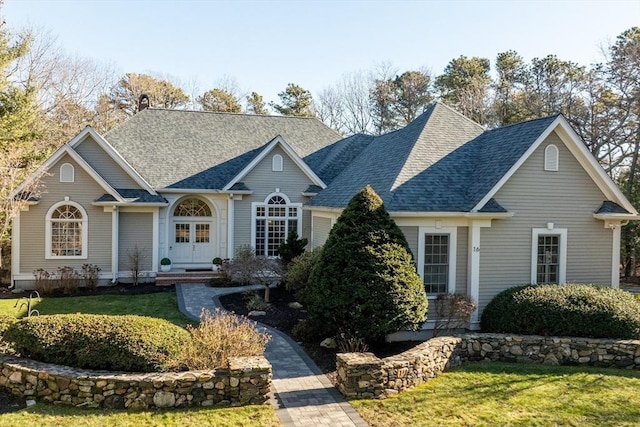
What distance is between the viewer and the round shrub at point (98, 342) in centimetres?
800

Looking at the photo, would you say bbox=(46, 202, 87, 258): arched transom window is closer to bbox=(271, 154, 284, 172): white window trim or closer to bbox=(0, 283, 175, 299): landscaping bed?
bbox=(0, 283, 175, 299): landscaping bed

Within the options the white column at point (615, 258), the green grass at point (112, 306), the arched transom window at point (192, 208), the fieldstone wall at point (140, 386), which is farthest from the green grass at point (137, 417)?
the arched transom window at point (192, 208)

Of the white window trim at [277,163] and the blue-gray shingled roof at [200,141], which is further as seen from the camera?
the blue-gray shingled roof at [200,141]

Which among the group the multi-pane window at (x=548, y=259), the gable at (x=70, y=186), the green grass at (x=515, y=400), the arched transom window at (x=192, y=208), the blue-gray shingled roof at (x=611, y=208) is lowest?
the green grass at (x=515, y=400)

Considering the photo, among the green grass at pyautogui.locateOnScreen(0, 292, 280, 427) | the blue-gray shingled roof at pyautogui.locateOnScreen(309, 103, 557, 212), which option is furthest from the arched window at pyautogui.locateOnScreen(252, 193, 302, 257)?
the green grass at pyautogui.locateOnScreen(0, 292, 280, 427)

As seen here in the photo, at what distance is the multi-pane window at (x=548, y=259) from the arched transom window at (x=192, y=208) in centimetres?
1415

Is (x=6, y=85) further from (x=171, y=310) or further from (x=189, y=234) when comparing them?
(x=171, y=310)

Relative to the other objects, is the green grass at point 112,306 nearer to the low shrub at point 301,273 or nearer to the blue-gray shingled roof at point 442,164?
the low shrub at point 301,273

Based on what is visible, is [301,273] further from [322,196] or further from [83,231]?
[83,231]

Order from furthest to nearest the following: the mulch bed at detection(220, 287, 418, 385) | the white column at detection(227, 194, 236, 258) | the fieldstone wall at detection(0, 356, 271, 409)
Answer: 1. the white column at detection(227, 194, 236, 258)
2. the mulch bed at detection(220, 287, 418, 385)
3. the fieldstone wall at detection(0, 356, 271, 409)

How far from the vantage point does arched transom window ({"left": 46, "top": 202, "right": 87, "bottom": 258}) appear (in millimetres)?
17938

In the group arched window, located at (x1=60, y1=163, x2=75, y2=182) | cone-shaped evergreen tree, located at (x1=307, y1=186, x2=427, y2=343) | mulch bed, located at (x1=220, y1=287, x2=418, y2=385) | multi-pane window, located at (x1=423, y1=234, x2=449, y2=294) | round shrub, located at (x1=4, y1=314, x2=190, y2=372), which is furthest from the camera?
arched window, located at (x1=60, y1=163, x2=75, y2=182)

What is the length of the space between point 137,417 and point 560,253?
1184 centimetres

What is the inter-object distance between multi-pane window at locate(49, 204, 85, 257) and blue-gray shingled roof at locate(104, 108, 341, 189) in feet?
11.3
